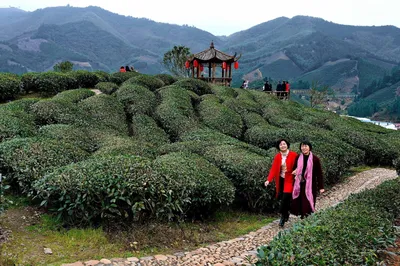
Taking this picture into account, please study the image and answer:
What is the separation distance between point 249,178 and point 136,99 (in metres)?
8.50

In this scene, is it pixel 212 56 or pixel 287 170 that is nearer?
pixel 287 170

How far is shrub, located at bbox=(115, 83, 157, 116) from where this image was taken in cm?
1463

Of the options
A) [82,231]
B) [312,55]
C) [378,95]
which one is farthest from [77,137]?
[312,55]

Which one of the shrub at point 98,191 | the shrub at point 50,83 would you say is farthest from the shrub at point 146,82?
the shrub at point 98,191

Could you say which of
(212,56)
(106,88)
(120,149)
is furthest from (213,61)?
(120,149)

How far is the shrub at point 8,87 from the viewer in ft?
49.3

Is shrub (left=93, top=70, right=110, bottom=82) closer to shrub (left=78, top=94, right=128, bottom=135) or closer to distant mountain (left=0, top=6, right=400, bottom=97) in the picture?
shrub (left=78, top=94, right=128, bottom=135)

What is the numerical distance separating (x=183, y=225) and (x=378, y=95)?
110 m

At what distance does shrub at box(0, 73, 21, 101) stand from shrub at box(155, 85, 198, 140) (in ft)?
20.6

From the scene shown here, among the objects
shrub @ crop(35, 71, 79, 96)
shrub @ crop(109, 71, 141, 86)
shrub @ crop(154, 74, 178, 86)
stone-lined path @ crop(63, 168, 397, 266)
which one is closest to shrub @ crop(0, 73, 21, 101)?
shrub @ crop(35, 71, 79, 96)

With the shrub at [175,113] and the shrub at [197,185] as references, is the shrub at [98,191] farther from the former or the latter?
the shrub at [175,113]

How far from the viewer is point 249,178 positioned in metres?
7.96

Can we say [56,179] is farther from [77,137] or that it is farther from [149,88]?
[149,88]

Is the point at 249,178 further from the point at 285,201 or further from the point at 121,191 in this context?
the point at 121,191
